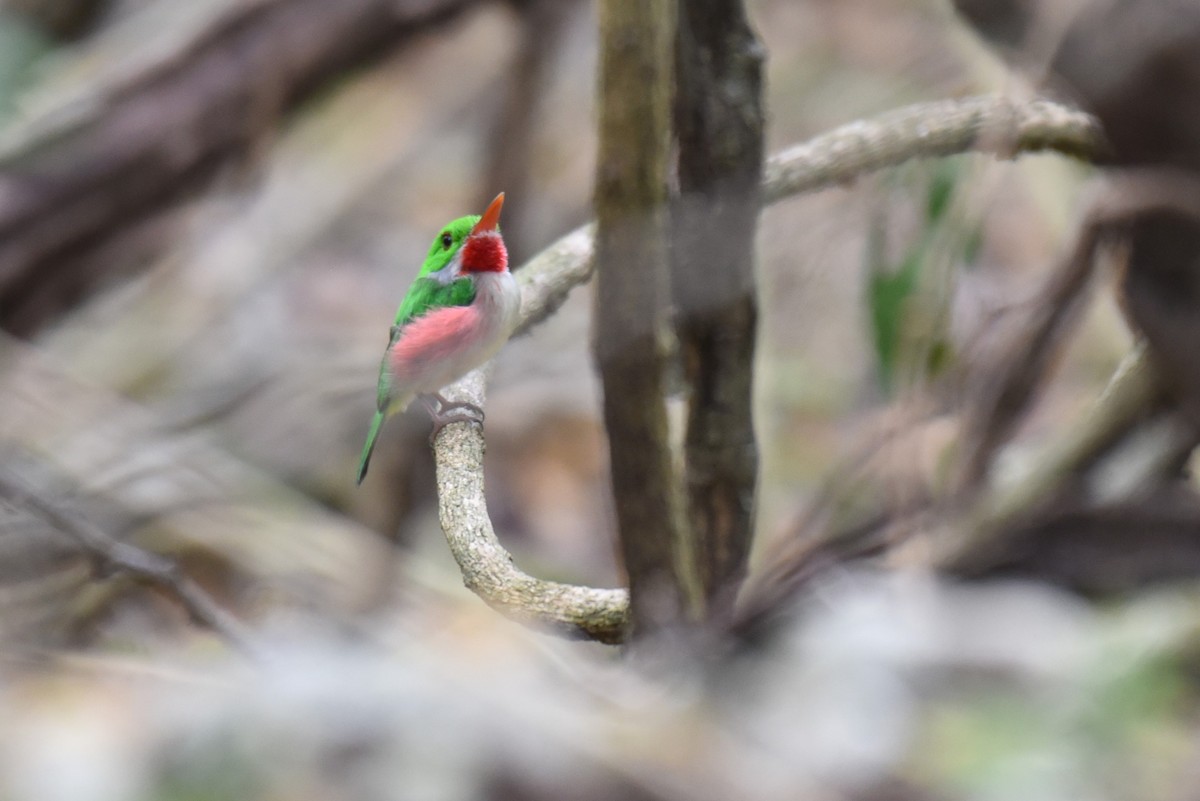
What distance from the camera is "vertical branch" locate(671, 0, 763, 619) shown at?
4.93 ft

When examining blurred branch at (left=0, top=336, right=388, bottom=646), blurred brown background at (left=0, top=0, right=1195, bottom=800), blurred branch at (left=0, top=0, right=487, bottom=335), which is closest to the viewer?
blurred brown background at (left=0, top=0, right=1195, bottom=800)

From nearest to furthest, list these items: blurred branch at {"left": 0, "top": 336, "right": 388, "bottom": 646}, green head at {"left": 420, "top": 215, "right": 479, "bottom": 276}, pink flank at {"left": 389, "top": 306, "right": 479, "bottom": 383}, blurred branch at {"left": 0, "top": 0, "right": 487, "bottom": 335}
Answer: pink flank at {"left": 389, "top": 306, "right": 479, "bottom": 383} → green head at {"left": 420, "top": 215, "right": 479, "bottom": 276} → blurred branch at {"left": 0, "top": 336, "right": 388, "bottom": 646} → blurred branch at {"left": 0, "top": 0, "right": 487, "bottom": 335}

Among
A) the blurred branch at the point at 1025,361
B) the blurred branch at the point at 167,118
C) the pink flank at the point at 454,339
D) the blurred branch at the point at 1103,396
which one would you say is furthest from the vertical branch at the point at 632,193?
the blurred branch at the point at 167,118

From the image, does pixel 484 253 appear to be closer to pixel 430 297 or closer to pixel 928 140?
pixel 430 297

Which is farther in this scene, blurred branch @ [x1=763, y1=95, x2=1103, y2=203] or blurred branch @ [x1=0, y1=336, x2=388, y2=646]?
blurred branch @ [x1=0, y1=336, x2=388, y2=646]

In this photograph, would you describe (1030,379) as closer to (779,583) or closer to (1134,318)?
(779,583)

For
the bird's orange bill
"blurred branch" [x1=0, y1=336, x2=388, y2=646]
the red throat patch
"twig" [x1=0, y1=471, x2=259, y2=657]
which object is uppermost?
the bird's orange bill

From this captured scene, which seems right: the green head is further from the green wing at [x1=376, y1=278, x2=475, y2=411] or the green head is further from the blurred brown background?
the blurred brown background

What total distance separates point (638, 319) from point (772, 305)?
2.87m

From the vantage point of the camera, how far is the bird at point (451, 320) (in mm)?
1489

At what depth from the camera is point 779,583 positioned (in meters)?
1.97

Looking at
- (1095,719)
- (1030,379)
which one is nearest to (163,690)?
(1095,719)

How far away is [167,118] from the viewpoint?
9.82 feet

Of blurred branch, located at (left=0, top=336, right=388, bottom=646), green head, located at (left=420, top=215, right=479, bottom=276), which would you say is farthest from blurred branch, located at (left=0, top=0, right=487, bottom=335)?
green head, located at (left=420, top=215, right=479, bottom=276)
